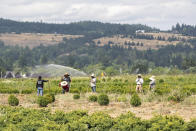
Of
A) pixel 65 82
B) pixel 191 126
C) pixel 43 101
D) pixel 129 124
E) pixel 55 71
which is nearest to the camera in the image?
pixel 191 126

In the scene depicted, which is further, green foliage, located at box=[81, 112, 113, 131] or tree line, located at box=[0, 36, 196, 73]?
tree line, located at box=[0, 36, 196, 73]

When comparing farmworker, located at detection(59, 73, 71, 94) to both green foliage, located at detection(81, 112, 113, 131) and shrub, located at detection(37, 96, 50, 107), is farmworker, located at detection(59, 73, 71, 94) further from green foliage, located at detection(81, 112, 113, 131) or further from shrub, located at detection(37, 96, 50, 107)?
green foliage, located at detection(81, 112, 113, 131)

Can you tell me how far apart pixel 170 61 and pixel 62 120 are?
468 feet

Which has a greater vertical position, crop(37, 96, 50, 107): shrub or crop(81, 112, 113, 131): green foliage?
crop(81, 112, 113, 131): green foliage

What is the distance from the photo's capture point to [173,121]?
10.4 m

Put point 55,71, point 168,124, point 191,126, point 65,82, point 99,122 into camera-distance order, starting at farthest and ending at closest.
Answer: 1. point 55,71
2. point 65,82
3. point 99,122
4. point 168,124
5. point 191,126

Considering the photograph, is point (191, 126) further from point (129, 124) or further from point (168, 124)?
point (129, 124)

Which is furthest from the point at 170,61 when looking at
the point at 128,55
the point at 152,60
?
the point at 128,55

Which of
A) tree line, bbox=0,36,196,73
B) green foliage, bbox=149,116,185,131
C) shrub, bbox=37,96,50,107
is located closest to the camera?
green foliage, bbox=149,116,185,131

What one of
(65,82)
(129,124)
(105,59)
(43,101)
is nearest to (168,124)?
(129,124)

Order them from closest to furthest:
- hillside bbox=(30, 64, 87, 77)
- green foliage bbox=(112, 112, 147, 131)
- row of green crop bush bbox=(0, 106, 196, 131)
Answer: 1. row of green crop bush bbox=(0, 106, 196, 131)
2. green foliage bbox=(112, 112, 147, 131)
3. hillside bbox=(30, 64, 87, 77)

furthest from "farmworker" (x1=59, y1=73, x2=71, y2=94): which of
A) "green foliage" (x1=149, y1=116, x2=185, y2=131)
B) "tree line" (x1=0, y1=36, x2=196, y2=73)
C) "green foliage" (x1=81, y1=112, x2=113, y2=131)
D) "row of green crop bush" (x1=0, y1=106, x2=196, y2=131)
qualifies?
"tree line" (x1=0, y1=36, x2=196, y2=73)

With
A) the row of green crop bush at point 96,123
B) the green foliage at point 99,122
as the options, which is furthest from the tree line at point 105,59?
the green foliage at point 99,122

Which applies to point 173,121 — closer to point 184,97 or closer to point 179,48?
point 184,97
